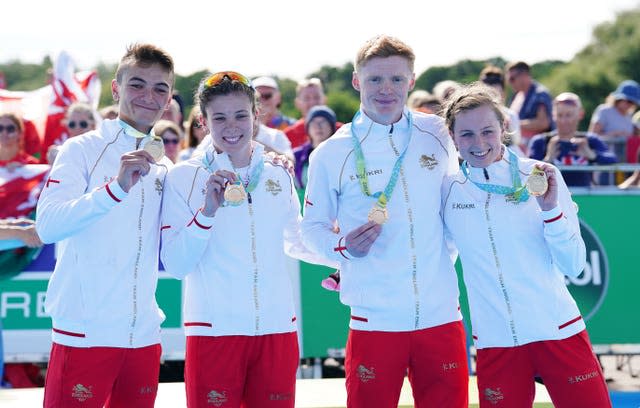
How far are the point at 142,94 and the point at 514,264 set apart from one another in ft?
6.28

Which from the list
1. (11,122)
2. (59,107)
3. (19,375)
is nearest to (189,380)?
(19,375)

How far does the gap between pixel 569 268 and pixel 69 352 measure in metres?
2.33

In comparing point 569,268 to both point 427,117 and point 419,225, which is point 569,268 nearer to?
point 419,225

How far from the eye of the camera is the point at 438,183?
4.23m

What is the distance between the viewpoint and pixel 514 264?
408 centimetres

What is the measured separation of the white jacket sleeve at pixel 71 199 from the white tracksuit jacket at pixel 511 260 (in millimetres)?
1583

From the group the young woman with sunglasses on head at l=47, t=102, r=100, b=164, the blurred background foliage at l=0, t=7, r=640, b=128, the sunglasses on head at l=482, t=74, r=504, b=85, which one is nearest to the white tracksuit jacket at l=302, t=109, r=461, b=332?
the young woman with sunglasses on head at l=47, t=102, r=100, b=164

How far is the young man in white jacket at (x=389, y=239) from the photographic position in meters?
4.04

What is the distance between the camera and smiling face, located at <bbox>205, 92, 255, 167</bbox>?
405cm

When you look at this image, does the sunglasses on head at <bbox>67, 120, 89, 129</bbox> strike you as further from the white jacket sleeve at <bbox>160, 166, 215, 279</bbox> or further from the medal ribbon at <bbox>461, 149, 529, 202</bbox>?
the medal ribbon at <bbox>461, 149, 529, 202</bbox>

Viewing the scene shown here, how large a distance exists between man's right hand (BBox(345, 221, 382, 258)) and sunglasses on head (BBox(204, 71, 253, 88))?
881 millimetres

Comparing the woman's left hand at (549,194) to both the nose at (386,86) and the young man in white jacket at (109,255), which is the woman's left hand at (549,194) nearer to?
the nose at (386,86)

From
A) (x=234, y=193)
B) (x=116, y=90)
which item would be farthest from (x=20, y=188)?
(x=234, y=193)

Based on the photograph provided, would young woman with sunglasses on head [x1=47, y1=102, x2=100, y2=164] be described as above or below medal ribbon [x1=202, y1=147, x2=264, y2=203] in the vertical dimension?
above
